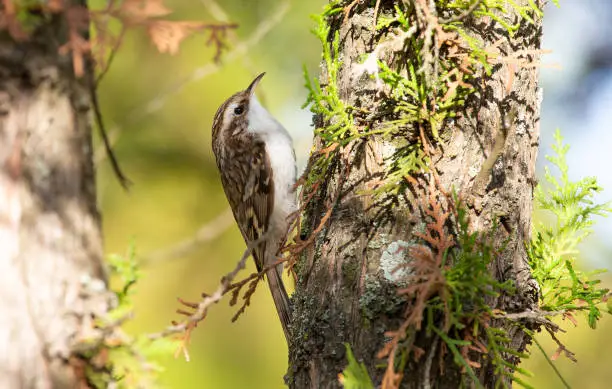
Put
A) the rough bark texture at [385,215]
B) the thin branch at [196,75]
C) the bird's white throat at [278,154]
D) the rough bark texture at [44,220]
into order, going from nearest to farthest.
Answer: the rough bark texture at [44,220] < the rough bark texture at [385,215] < the bird's white throat at [278,154] < the thin branch at [196,75]

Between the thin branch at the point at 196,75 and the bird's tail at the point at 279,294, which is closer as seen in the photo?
the bird's tail at the point at 279,294

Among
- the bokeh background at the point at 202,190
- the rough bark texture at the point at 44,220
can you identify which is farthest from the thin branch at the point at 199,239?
the rough bark texture at the point at 44,220

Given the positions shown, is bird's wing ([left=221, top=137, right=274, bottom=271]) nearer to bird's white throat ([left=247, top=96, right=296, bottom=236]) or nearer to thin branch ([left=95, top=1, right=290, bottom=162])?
bird's white throat ([left=247, top=96, right=296, bottom=236])

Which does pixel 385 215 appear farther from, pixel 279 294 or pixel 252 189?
pixel 252 189

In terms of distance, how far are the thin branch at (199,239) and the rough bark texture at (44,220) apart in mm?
2438

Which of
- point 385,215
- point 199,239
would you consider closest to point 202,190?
point 199,239

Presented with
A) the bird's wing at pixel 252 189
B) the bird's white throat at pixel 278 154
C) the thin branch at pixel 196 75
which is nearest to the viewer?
the bird's white throat at pixel 278 154

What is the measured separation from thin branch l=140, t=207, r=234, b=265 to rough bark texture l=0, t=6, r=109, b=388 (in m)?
2.44

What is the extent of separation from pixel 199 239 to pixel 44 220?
3.10 meters

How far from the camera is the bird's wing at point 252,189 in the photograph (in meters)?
4.20

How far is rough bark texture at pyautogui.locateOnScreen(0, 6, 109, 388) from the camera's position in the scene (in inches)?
59.0

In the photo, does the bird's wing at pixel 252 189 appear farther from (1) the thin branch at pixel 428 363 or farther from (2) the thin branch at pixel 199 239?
(1) the thin branch at pixel 428 363

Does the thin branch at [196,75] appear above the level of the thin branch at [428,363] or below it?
above

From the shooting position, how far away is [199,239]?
4.64m
